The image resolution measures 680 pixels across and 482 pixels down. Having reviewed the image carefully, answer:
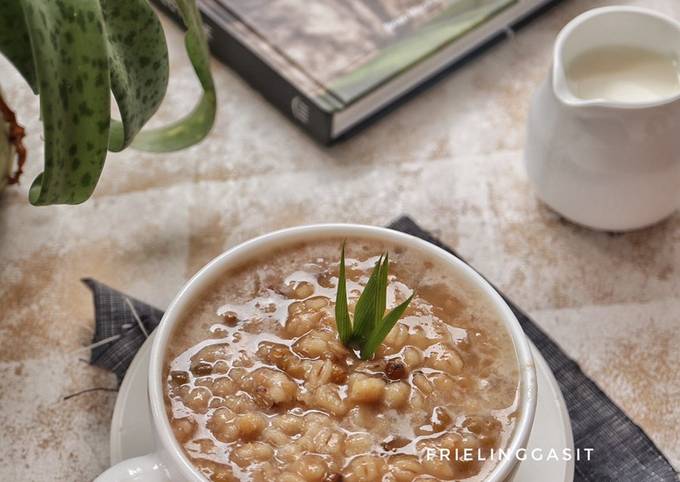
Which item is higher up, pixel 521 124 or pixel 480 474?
pixel 480 474

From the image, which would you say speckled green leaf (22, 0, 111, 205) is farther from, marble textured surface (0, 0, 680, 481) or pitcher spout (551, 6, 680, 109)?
pitcher spout (551, 6, 680, 109)

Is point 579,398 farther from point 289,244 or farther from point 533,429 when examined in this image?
point 289,244

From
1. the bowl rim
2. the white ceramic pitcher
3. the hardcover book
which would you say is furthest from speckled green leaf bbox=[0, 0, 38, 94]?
the white ceramic pitcher

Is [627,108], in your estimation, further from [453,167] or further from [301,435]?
[301,435]

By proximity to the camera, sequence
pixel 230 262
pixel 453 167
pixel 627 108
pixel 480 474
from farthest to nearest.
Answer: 1. pixel 453 167
2. pixel 627 108
3. pixel 230 262
4. pixel 480 474

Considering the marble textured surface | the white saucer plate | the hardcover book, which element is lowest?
the marble textured surface

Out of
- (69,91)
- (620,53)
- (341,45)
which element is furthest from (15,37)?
(620,53)

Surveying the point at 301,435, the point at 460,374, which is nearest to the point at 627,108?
the point at 460,374
